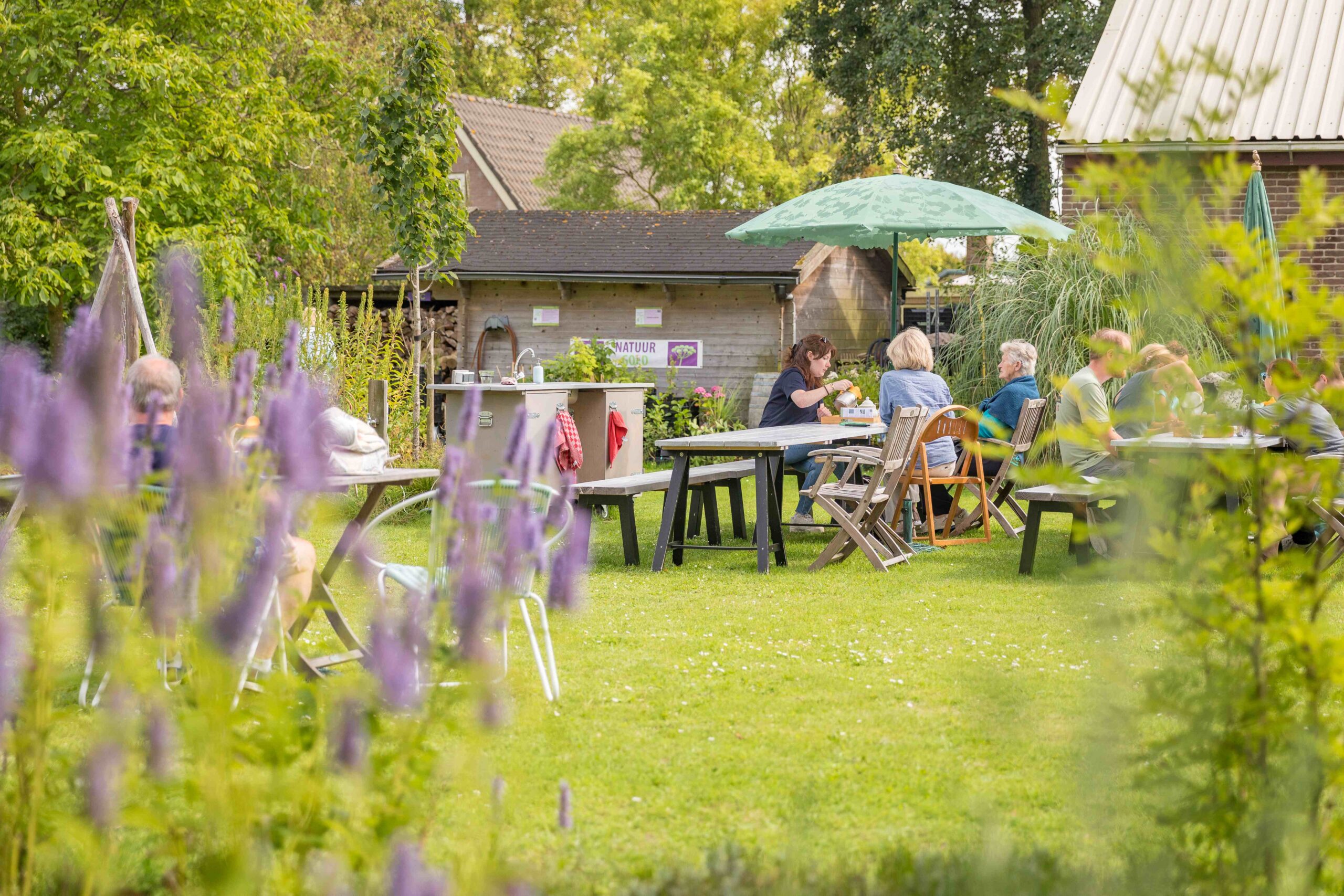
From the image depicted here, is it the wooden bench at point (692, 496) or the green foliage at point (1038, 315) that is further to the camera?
the green foliage at point (1038, 315)

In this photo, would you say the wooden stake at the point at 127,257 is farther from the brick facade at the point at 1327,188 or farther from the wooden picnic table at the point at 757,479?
the brick facade at the point at 1327,188

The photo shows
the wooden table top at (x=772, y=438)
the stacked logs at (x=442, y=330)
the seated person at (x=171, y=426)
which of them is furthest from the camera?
the stacked logs at (x=442, y=330)

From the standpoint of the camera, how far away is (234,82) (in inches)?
824

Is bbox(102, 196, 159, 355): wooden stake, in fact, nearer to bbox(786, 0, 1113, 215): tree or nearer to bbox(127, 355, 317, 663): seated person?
bbox(127, 355, 317, 663): seated person

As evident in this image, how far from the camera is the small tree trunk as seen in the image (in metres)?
11.8

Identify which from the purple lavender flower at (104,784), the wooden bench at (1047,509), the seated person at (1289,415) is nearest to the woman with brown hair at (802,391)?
the wooden bench at (1047,509)

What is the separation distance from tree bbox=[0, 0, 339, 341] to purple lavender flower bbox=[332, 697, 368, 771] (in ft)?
53.8

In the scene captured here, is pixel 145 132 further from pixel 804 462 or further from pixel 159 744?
pixel 159 744

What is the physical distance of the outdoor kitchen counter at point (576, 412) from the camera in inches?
423

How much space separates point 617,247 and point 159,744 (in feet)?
57.3

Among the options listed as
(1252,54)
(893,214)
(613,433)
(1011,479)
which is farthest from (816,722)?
(1252,54)

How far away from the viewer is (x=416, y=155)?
11.5 m

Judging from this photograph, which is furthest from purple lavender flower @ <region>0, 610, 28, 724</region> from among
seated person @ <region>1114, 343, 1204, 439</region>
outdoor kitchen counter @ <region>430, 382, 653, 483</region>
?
outdoor kitchen counter @ <region>430, 382, 653, 483</region>

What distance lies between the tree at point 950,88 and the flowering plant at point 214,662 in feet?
72.3
